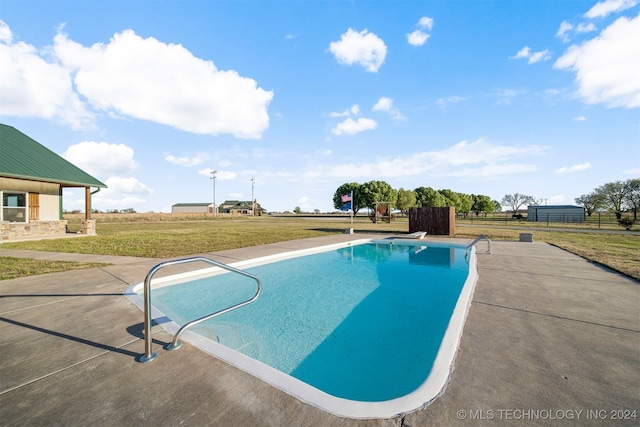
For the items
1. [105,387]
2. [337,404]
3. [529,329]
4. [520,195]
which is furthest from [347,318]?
[520,195]

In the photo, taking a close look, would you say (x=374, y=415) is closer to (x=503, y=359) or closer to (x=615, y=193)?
(x=503, y=359)

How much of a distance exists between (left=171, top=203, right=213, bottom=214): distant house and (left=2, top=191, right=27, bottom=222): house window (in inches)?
3373

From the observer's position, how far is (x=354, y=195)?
6072 cm

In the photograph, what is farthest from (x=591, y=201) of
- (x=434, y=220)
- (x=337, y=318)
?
(x=337, y=318)

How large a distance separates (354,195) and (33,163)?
51102 mm

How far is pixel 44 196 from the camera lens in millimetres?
16594

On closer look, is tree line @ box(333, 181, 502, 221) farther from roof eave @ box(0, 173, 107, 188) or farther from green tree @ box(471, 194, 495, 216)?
roof eave @ box(0, 173, 107, 188)

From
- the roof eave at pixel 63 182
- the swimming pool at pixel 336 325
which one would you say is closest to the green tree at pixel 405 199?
the swimming pool at pixel 336 325

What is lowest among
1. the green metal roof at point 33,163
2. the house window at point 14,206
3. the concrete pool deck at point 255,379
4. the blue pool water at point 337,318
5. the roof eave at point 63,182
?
the blue pool water at point 337,318

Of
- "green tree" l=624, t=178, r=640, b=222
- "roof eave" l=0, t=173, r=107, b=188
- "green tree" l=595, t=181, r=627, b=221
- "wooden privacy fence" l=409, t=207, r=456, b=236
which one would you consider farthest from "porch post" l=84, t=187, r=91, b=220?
"green tree" l=595, t=181, r=627, b=221

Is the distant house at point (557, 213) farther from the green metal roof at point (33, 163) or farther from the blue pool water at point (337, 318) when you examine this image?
the green metal roof at point (33, 163)

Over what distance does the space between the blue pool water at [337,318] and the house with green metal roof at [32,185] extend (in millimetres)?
14917

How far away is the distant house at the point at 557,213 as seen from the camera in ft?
160

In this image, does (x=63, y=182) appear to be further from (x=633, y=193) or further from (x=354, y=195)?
(x=633, y=193)
